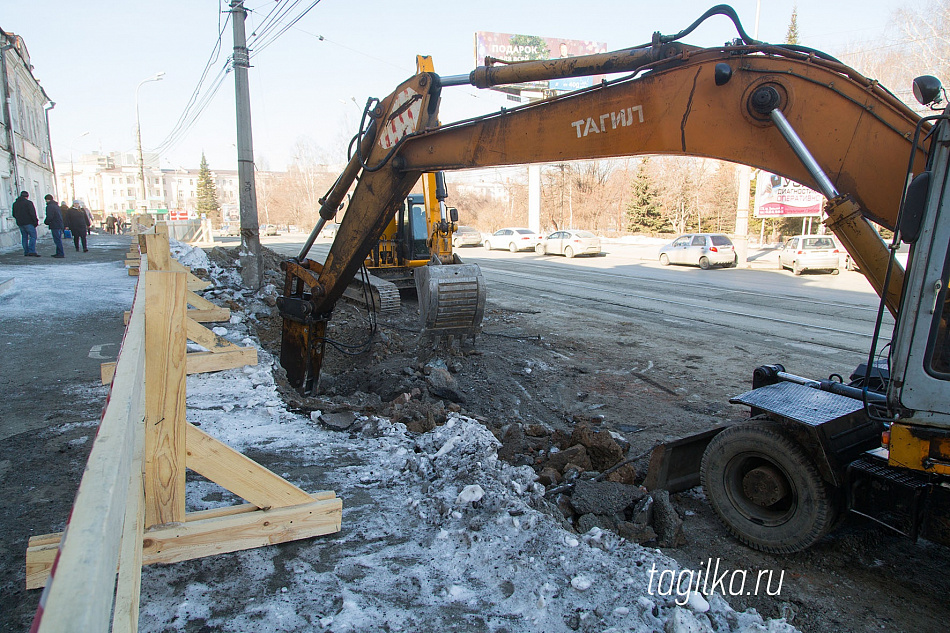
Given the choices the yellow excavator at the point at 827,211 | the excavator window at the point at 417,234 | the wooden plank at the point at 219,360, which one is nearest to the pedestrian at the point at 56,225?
the excavator window at the point at 417,234

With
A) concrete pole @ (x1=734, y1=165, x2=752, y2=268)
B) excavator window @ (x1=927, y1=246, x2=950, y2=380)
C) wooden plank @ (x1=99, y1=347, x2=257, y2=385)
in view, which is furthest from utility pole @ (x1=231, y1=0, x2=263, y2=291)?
concrete pole @ (x1=734, y1=165, x2=752, y2=268)

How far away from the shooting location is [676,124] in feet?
13.1

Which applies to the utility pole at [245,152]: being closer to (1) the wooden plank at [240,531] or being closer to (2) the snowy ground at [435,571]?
(2) the snowy ground at [435,571]

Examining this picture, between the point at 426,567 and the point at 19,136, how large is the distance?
3276cm

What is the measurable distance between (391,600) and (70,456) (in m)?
2.81

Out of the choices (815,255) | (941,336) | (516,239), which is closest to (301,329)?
(941,336)

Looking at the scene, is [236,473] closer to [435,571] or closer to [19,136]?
[435,571]

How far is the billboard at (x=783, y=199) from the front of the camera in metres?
25.4

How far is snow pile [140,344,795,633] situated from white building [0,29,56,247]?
71.7ft

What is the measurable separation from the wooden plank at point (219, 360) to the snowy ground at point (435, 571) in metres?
2.31

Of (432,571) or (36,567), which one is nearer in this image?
(36,567)

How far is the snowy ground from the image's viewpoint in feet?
8.62

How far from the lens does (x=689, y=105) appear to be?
3904mm

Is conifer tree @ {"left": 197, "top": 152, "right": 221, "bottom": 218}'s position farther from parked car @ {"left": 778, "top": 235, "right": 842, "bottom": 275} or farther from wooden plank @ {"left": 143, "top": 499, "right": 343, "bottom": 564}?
wooden plank @ {"left": 143, "top": 499, "right": 343, "bottom": 564}
